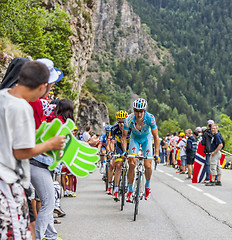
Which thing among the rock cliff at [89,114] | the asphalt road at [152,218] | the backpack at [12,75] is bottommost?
the asphalt road at [152,218]

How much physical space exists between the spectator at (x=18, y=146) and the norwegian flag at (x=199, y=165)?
12.3 meters

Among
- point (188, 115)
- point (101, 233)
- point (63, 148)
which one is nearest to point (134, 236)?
point (101, 233)

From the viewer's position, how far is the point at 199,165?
14750 millimetres

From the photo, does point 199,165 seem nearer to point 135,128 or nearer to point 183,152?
point 183,152

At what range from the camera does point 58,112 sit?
5375mm

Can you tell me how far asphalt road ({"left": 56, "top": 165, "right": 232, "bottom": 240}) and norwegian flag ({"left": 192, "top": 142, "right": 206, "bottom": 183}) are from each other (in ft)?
11.6

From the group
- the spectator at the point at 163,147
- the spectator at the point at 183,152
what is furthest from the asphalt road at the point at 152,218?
the spectator at the point at 163,147

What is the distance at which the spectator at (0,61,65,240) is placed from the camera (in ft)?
8.96

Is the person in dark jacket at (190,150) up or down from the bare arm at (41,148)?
down

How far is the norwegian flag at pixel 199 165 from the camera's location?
48.2 feet

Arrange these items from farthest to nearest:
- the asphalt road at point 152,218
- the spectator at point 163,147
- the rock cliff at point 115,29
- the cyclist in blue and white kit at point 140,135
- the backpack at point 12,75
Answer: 1. the rock cliff at point 115,29
2. the spectator at point 163,147
3. the cyclist in blue and white kit at point 140,135
4. the asphalt road at point 152,218
5. the backpack at point 12,75

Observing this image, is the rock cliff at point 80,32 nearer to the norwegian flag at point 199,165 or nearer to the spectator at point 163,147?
the spectator at point 163,147

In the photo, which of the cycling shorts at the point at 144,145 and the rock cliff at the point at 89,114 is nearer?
the cycling shorts at the point at 144,145

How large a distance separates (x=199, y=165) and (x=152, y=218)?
7.64m
